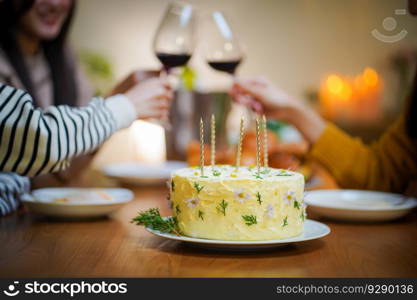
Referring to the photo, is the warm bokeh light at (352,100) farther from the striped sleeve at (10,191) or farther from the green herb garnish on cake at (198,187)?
the green herb garnish on cake at (198,187)

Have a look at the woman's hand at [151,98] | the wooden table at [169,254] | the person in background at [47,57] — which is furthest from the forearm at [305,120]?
the person in background at [47,57]

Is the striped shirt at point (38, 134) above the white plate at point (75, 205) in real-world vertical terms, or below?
above

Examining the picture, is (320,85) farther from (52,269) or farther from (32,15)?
(52,269)

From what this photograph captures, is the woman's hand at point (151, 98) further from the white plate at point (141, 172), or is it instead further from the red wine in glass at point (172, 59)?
the white plate at point (141, 172)

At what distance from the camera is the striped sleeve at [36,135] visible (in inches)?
45.3

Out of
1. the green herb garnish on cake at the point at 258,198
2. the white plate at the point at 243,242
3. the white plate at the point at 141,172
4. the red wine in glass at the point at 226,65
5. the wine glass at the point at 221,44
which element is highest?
the wine glass at the point at 221,44

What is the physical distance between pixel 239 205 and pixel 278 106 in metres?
0.92

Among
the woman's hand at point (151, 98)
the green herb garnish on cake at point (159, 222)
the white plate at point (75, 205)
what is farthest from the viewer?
the woman's hand at point (151, 98)

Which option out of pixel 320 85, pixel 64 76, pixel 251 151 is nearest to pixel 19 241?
pixel 251 151

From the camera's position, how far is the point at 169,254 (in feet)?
3.43

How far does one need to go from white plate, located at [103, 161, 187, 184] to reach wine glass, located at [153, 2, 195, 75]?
485 mm

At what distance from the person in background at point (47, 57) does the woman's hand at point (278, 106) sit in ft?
2.20

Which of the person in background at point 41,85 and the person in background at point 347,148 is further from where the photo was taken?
the person in background at point 347,148

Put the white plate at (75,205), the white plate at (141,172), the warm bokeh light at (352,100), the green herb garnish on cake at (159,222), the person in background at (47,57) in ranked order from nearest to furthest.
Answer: the green herb garnish on cake at (159,222)
the white plate at (75,205)
the white plate at (141,172)
the person in background at (47,57)
the warm bokeh light at (352,100)
